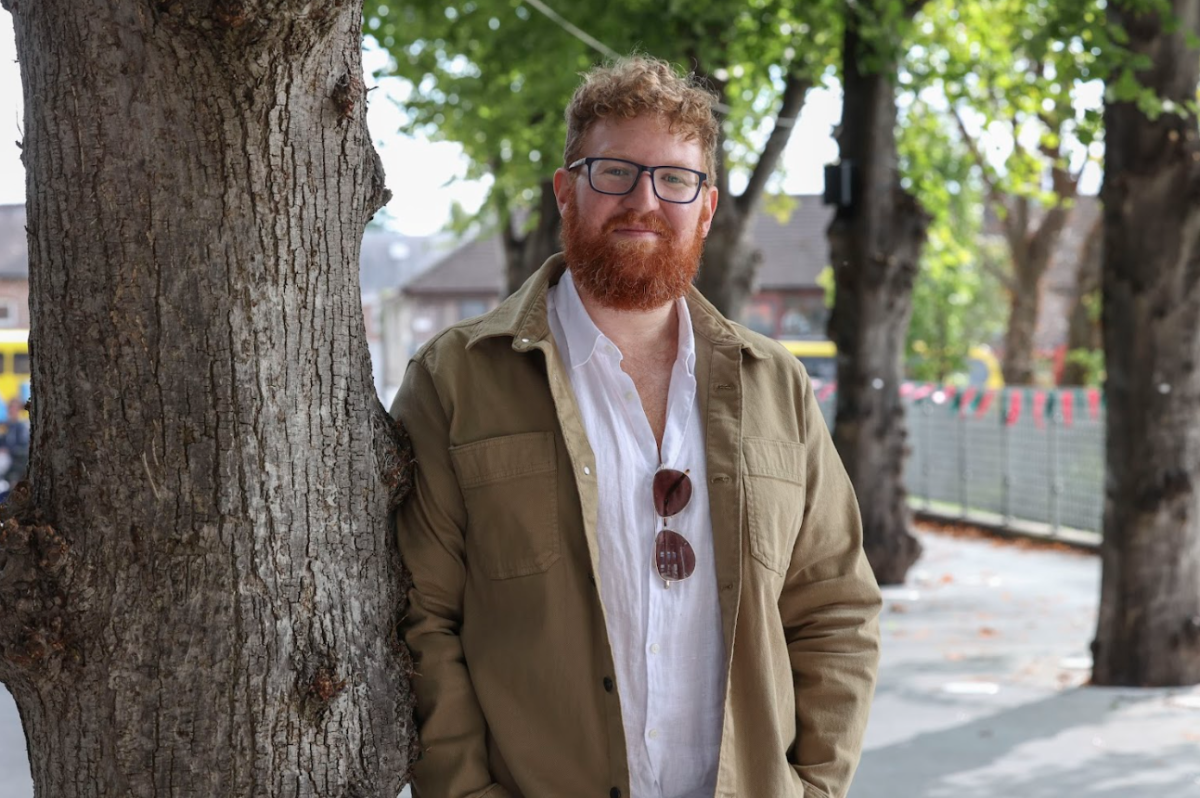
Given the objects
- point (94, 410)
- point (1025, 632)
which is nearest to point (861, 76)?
point (1025, 632)

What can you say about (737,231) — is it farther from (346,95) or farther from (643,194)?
(346,95)

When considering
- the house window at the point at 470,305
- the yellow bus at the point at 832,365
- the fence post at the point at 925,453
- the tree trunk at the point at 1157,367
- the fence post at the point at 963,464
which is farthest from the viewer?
the house window at the point at 470,305

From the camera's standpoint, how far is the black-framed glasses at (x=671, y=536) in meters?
2.71

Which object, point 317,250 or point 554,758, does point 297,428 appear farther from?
point 554,758

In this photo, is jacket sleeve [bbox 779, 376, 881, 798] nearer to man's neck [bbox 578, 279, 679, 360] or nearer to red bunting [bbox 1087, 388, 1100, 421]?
man's neck [bbox 578, 279, 679, 360]

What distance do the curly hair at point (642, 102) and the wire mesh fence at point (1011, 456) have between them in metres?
10.5

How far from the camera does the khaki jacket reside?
2660 mm

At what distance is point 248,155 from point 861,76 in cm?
989

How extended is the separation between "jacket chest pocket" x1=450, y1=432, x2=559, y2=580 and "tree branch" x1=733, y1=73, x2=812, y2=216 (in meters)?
11.3

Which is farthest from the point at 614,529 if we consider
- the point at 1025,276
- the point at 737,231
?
the point at 1025,276

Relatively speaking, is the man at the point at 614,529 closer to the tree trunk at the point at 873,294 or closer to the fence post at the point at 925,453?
the tree trunk at the point at 873,294

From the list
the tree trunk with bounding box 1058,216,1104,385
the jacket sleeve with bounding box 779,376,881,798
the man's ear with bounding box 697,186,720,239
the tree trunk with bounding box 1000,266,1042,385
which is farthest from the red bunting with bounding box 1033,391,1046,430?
the man's ear with bounding box 697,186,720,239

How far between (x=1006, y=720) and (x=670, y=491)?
17.7 ft

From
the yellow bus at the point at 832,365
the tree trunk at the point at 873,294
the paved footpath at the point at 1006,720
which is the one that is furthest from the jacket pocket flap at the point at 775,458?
the yellow bus at the point at 832,365
